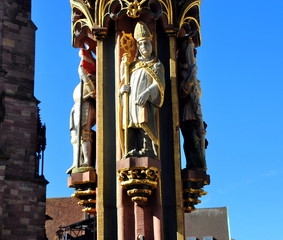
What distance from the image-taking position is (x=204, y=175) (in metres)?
10.7

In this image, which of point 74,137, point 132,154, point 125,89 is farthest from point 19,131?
point 132,154

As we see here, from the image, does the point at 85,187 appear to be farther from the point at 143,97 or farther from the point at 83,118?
the point at 143,97

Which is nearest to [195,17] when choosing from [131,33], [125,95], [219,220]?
[131,33]

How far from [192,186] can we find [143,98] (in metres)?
1.61

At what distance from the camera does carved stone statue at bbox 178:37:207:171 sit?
11031mm

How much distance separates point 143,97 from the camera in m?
10.4

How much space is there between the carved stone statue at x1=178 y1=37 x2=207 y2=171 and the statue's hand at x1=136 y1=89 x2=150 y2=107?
0.88 meters

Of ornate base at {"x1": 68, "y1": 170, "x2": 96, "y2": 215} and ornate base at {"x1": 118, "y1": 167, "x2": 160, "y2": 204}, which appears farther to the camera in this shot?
ornate base at {"x1": 68, "y1": 170, "x2": 96, "y2": 215}

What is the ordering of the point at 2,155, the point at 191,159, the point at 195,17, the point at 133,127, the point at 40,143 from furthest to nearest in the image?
1. the point at 40,143
2. the point at 2,155
3. the point at 195,17
4. the point at 191,159
5. the point at 133,127

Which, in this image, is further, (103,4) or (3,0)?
(3,0)

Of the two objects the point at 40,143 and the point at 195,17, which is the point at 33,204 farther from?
the point at 195,17

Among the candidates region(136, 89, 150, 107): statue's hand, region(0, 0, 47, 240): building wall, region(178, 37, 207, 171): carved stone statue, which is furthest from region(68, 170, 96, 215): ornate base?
region(0, 0, 47, 240): building wall

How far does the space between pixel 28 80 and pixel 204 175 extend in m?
20.1

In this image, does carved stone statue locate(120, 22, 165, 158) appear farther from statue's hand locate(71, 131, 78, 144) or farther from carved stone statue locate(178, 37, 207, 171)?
statue's hand locate(71, 131, 78, 144)
